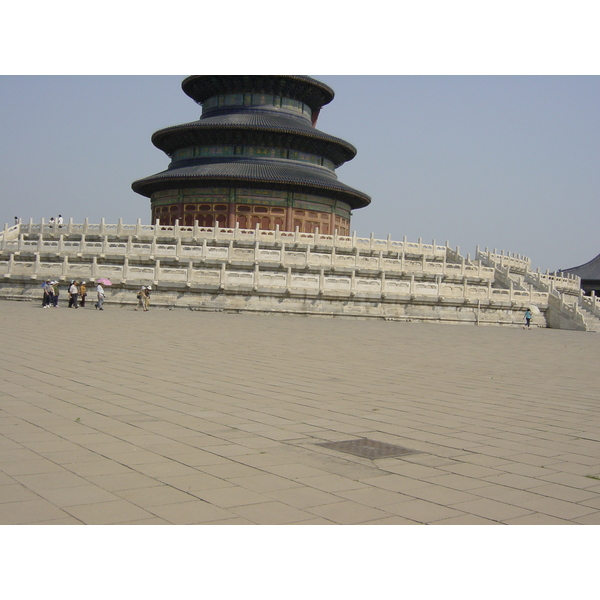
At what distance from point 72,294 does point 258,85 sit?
1079 inches

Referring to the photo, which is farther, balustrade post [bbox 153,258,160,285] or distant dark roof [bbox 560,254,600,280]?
distant dark roof [bbox 560,254,600,280]

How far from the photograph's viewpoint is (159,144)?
50.7 m

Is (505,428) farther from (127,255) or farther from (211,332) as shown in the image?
(127,255)

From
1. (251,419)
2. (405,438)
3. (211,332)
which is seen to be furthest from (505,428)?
(211,332)

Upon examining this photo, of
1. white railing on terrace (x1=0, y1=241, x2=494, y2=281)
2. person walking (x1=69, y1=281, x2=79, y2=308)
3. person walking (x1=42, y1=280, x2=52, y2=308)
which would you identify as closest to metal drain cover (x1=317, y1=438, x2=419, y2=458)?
person walking (x1=69, y1=281, x2=79, y2=308)

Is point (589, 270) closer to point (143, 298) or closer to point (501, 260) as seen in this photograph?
point (501, 260)

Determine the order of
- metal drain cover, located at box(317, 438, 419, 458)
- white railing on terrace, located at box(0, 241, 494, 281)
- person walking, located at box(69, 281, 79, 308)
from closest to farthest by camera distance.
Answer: metal drain cover, located at box(317, 438, 419, 458)
person walking, located at box(69, 281, 79, 308)
white railing on terrace, located at box(0, 241, 494, 281)

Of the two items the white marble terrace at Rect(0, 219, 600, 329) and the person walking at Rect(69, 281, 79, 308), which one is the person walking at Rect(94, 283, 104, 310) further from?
the white marble terrace at Rect(0, 219, 600, 329)

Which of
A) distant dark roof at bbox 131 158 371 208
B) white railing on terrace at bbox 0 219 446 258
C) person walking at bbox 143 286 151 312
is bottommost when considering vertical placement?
→ person walking at bbox 143 286 151 312

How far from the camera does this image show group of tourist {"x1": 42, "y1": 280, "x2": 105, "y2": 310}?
26806mm

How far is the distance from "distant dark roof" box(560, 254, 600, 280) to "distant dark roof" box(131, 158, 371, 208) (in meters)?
29.6

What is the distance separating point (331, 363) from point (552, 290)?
81.7 feet

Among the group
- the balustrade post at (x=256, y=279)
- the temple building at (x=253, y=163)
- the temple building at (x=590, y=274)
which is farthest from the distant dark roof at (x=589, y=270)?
the balustrade post at (x=256, y=279)

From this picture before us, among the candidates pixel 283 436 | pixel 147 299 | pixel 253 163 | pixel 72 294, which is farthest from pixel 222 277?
pixel 283 436
